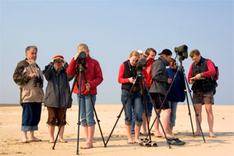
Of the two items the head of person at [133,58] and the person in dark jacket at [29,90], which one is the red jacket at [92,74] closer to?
the head of person at [133,58]

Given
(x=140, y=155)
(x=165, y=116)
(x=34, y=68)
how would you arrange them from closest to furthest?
(x=140, y=155) → (x=165, y=116) → (x=34, y=68)

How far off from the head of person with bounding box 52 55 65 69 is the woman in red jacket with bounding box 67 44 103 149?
1077mm

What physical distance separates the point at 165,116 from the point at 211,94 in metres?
1.77

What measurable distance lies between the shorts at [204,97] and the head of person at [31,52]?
454cm

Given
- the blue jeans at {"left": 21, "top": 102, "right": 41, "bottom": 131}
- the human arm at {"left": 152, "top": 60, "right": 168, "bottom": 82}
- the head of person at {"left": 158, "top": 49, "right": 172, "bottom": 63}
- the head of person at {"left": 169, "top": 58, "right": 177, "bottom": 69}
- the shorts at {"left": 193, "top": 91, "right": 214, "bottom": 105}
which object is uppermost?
the head of person at {"left": 158, "top": 49, "right": 172, "bottom": 63}

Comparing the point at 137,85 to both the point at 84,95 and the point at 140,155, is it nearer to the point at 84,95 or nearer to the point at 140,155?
the point at 84,95

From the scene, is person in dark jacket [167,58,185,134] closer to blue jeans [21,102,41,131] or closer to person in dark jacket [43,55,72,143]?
person in dark jacket [43,55,72,143]

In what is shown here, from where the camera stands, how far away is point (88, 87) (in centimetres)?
630

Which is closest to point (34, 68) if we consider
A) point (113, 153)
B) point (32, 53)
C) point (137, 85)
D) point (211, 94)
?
point (32, 53)

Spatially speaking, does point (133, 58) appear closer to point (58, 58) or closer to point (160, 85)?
point (160, 85)

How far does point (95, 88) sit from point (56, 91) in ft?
4.00

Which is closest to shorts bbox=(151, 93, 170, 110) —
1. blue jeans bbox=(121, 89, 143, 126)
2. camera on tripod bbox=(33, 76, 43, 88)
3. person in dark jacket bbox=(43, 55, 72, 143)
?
blue jeans bbox=(121, 89, 143, 126)

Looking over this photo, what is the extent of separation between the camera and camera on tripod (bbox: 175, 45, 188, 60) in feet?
24.3

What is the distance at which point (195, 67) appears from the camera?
8.50 m
